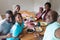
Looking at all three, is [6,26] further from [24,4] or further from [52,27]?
[24,4]

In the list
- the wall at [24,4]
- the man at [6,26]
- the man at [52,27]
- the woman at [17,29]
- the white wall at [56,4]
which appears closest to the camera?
the man at [52,27]

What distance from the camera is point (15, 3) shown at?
4758 mm

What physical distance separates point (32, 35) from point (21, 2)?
84.9 inches

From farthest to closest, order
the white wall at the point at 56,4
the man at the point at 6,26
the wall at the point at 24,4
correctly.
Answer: the white wall at the point at 56,4, the wall at the point at 24,4, the man at the point at 6,26

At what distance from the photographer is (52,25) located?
192 cm

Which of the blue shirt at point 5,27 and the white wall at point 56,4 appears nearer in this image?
the blue shirt at point 5,27

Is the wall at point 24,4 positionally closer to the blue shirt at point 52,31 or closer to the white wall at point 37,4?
the white wall at point 37,4

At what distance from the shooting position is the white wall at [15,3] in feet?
15.4

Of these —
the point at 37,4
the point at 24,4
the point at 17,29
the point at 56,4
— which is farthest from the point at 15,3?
the point at 17,29

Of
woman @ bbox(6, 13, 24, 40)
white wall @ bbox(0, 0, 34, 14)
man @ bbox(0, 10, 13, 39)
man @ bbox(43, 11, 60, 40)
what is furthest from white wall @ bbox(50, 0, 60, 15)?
man @ bbox(43, 11, 60, 40)

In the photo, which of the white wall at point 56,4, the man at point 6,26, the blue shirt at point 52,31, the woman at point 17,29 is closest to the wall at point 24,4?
the white wall at point 56,4

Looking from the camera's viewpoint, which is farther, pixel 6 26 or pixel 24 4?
pixel 24 4

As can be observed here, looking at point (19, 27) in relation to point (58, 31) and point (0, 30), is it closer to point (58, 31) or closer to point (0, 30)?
point (0, 30)

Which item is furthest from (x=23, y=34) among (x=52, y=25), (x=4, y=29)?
(x=52, y=25)
